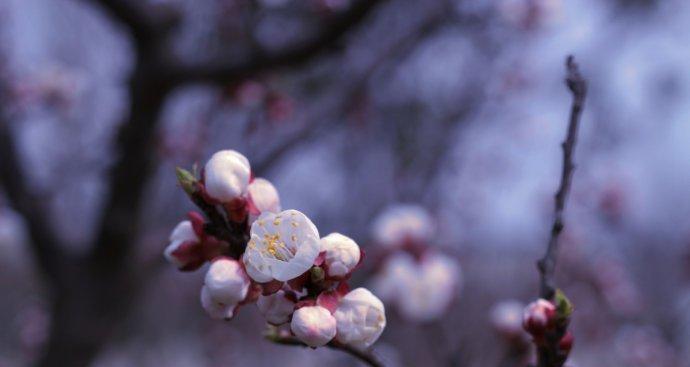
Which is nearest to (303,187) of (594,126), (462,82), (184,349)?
(462,82)

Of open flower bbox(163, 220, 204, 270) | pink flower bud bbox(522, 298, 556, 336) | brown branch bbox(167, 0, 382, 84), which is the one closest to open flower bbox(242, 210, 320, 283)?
open flower bbox(163, 220, 204, 270)

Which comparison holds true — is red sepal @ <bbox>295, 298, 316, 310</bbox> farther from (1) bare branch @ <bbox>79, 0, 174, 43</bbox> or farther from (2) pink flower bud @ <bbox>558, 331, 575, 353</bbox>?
(1) bare branch @ <bbox>79, 0, 174, 43</bbox>

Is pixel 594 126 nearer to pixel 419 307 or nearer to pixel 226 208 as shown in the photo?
pixel 419 307

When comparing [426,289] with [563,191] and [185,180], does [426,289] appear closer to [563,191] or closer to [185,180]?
[563,191]

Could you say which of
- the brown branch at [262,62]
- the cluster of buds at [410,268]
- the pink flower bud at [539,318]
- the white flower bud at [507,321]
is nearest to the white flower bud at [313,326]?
the pink flower bud at [539,318]

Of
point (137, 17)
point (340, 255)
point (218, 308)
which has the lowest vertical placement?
point (218, 308)

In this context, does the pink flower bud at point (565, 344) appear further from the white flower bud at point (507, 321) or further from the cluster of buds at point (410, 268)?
the cluster of buds at point (410, 268)

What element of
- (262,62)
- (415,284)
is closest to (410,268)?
(415,284)
